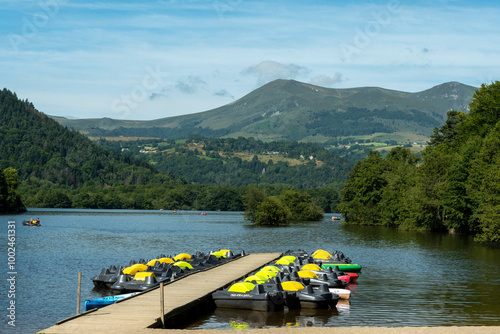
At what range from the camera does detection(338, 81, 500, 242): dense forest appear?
77488 mm

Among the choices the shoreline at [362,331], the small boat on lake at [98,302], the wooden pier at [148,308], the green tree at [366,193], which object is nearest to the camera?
the wooden pier at [148,308]

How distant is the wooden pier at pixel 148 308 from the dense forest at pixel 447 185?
154ft

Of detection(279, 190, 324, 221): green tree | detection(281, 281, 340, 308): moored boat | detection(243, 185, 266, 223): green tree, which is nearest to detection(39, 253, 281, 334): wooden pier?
detection(281, 281, 340, 308): moored boat

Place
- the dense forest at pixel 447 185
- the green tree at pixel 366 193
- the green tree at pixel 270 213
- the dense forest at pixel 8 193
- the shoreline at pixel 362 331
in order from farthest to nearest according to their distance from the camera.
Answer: the dense forest at pixel 8 193 → the green tree at pixel 270 213 → the green tree at pixel 366 193 → the dense forest at pixel 447 185 → the shoreline at pixel 362 331

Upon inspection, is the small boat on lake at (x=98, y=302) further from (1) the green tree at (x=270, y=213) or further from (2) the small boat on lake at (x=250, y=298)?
(1) the green tree at (x=270, y=213)

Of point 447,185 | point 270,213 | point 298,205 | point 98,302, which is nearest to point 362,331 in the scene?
point 98,302

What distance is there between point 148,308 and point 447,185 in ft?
237

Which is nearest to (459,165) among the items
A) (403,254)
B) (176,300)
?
(403,254)

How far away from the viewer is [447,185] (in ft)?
291

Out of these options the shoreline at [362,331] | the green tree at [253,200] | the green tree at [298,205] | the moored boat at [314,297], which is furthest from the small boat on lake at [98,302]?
the green tree at [298,205]

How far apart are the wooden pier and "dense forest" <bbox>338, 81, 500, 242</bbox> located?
154 ft

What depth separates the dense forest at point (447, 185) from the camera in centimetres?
7749

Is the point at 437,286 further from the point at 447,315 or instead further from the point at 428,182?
the point at 428,182

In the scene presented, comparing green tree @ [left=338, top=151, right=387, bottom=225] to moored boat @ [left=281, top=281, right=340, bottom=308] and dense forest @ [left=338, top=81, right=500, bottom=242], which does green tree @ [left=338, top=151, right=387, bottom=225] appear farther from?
moored boat @ [left=281, top=281, right=340, bottom=308]
